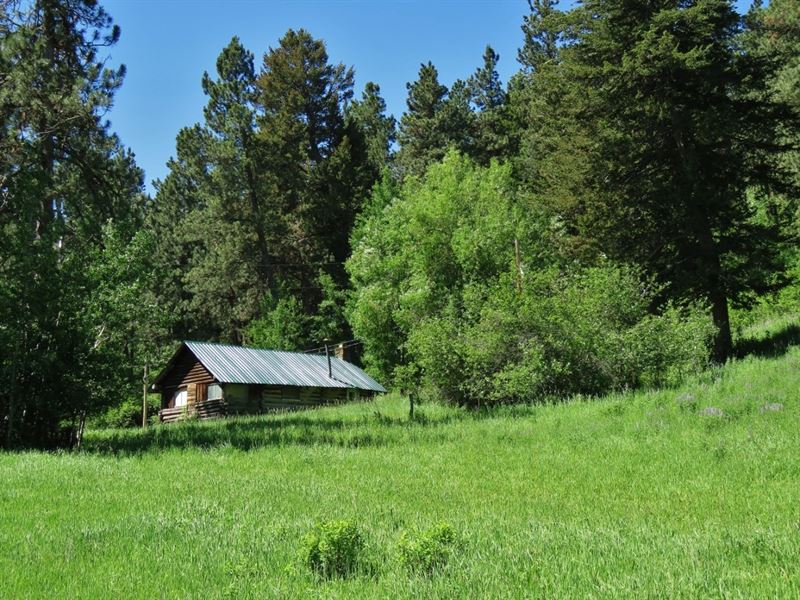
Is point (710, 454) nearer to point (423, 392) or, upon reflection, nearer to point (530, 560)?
point (530, 560)

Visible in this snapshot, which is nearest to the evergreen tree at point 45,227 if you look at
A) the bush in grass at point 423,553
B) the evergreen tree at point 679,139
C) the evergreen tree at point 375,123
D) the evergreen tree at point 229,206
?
the bush in grass at point 423,553

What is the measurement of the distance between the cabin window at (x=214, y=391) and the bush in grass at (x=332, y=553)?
3061 cm

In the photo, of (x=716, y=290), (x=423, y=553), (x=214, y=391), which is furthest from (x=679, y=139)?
(x=214, y=391)

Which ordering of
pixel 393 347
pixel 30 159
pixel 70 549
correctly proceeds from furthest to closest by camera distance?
pixel 393 347 → pixel 30 159 → pixel 70 549

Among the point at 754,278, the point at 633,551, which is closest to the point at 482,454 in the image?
the point at 633,551

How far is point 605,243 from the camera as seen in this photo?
77.8 feet

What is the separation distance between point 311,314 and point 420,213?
67.5 feet

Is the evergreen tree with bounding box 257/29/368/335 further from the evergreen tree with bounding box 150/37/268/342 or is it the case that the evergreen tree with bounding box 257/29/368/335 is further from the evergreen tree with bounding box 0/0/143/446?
the evergreen tree with bounding box 0/0/143/446

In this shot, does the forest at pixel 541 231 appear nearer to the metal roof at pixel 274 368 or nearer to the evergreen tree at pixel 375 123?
the metal roof at pixel 274 368

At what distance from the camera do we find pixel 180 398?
38094 mm

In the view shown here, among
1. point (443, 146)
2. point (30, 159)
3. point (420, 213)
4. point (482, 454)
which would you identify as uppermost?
point (443, 146)

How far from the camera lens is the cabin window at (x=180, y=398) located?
3758 centimetres

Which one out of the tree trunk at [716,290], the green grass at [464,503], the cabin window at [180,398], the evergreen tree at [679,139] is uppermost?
the evergreen tree at [679,139]

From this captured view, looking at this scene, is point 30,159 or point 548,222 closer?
point 30,159
